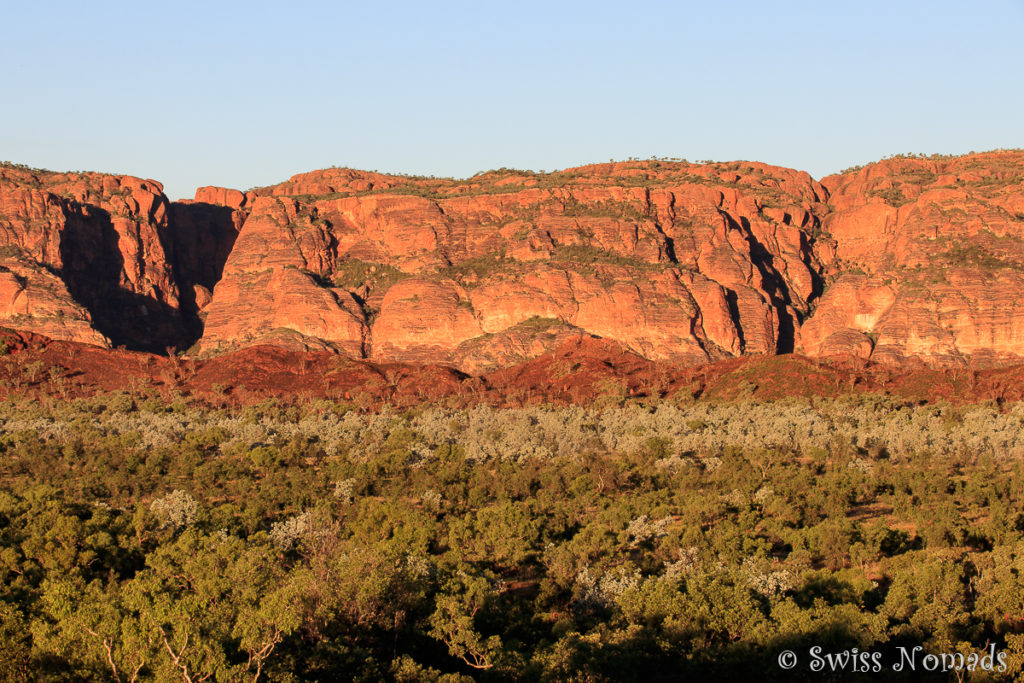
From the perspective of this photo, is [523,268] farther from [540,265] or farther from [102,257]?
[102,257]

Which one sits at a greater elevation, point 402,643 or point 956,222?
point 956,222

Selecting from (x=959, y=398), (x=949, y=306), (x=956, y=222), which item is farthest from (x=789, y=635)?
(x=956, y=222)

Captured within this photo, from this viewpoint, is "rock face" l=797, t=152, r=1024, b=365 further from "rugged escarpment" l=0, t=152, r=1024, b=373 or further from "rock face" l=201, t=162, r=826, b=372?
"rock face" l=201, t=162, r=826, b=372

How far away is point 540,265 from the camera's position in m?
147

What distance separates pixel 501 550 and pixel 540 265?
93679 mm

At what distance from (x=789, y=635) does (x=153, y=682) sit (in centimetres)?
1979

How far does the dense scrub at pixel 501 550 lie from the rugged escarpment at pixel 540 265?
45.4 metres

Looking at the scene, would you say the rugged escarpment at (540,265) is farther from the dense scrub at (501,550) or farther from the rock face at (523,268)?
the dense scrub at (501,550)

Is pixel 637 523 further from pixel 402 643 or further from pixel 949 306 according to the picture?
pixel 949 306

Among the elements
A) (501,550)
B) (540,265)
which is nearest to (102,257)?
(540,265)

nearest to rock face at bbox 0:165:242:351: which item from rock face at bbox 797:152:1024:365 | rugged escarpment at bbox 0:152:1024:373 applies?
rugged escarpment at bbox 0:152:1024:373

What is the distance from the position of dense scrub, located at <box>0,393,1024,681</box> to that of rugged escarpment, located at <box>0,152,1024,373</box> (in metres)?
45.4

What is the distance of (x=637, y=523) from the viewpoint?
60.0m

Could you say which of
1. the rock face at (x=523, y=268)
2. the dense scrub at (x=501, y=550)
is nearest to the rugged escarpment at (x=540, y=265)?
the rock face at (x=523, y=268)
